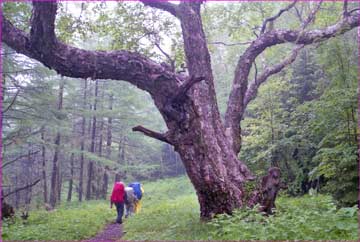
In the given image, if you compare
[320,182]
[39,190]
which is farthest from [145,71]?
[39,190]

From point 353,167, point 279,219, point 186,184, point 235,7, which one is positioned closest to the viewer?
point 279,219

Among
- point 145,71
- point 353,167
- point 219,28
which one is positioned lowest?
point 353,167

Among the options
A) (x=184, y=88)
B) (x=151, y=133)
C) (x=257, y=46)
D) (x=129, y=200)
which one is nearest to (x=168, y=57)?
(x=257, y=46)

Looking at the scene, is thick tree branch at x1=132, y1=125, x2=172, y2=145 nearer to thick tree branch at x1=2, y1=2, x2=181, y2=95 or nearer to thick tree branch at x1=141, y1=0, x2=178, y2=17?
thick tree branch at x1=2, y1=2, x2=181, y2=95

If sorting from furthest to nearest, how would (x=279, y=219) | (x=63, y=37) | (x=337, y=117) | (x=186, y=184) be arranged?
(x=186, y=184) → (x=63, y=37) → (x=337, y=117) → (x=279, y=219)

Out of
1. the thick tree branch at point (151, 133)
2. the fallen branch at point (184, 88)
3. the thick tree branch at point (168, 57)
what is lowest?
the thick tree branch at point (151, 133)

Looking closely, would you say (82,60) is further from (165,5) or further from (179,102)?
(165,5)

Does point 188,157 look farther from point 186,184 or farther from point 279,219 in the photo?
point 186,184

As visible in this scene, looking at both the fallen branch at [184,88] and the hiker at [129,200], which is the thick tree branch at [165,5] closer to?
the fallen branch at [184,88]

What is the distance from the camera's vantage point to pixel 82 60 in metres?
7.27

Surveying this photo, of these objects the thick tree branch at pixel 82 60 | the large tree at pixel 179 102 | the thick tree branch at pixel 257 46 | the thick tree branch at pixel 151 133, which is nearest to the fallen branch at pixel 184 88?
the large tree at pixel 179 102

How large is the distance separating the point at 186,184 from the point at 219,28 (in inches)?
835

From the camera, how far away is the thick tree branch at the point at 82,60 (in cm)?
680

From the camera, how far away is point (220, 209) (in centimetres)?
747
